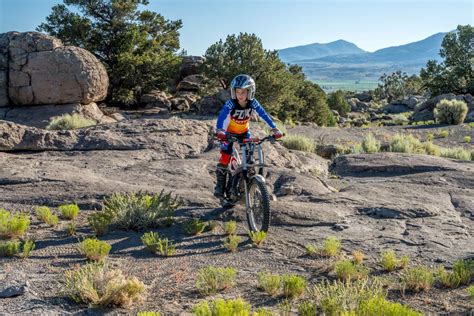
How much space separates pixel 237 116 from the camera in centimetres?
748

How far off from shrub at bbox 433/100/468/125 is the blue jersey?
23.0 meters

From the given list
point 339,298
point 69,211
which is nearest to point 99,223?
point 69,211

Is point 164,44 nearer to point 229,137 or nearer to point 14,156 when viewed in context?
point 14,156

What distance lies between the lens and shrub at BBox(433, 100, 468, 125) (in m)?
26.9

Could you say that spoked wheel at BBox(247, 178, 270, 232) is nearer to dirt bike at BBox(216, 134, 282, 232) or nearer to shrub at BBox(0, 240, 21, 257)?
dirt bike at BBox(216, 134, 282, 232)

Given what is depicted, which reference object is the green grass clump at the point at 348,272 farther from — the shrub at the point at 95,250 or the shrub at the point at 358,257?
the shrub at the point at 95,250

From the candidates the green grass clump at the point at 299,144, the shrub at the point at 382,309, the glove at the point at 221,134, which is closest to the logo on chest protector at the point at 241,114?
the glove at the point at 221,134

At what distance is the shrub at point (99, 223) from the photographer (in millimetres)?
6797

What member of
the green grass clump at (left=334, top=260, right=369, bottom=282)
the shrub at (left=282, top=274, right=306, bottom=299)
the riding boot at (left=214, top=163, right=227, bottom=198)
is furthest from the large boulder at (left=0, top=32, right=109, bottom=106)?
the shrub at (left=282, top=274, right=306, bottom=299)

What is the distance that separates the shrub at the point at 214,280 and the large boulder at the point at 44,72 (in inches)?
778

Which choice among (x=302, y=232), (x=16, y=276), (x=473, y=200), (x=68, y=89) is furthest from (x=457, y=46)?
(x=16, y=276)

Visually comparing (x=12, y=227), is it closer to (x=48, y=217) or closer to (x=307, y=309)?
(x=48, y=217)

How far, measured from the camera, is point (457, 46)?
40.3 m

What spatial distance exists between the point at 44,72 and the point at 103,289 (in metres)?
20.3
